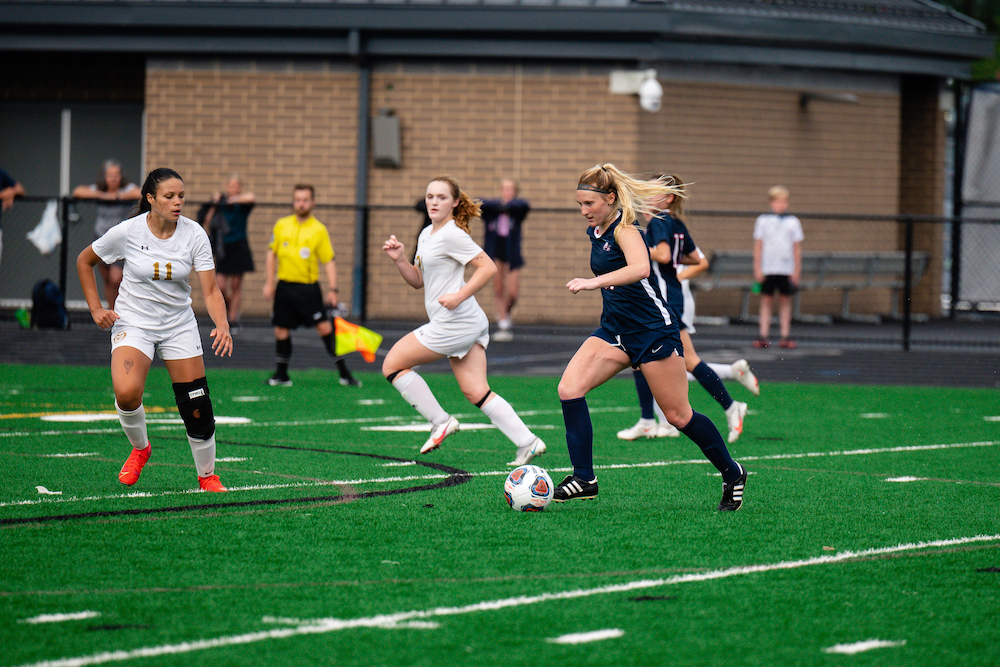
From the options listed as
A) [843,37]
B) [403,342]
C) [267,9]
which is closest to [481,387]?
[403,342]

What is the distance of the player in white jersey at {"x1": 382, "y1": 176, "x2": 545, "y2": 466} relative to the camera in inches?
340

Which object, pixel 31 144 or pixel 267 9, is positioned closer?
pixel 267 9

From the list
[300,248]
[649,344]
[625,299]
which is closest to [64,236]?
[300,248]

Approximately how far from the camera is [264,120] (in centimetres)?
2059

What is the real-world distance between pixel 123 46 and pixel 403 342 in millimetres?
13276

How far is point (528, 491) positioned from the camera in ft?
23.1

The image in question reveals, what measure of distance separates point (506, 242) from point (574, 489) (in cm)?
1113

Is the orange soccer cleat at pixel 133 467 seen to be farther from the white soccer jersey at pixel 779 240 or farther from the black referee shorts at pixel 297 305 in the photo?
the white soccer jersey at pixel 779 240

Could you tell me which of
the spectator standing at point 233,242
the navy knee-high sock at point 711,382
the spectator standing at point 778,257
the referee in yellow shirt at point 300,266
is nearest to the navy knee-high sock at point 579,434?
the navy knee-high sock at point 711,382

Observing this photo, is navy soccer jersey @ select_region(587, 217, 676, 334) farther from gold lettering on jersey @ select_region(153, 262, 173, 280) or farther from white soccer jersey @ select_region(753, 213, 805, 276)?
white soccer jersey @ select_region(753, 213, 805, 276)

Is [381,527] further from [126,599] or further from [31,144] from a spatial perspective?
[31,144]

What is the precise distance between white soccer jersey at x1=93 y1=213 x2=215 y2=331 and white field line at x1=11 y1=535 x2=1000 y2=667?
10.3 feet

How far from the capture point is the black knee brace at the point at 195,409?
740 cm

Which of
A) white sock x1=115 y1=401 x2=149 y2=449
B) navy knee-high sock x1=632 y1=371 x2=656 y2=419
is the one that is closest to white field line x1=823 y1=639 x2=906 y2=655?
white sock x1=115 y1=401 x2=149 y2=449
